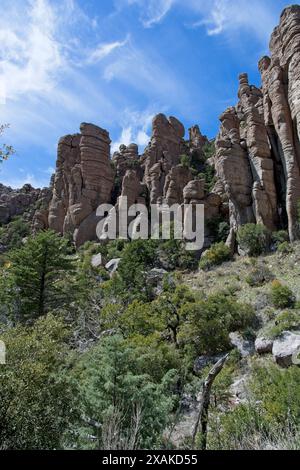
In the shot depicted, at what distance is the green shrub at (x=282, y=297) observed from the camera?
826 inches

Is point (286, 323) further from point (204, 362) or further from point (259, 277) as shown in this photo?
point (259, 277)

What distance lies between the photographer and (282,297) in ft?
69.0

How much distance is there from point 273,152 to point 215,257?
1379cm

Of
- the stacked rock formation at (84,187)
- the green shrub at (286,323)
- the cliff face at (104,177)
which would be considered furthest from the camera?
the stacked rock formation at (84,187)

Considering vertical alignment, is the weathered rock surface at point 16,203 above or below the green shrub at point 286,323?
above

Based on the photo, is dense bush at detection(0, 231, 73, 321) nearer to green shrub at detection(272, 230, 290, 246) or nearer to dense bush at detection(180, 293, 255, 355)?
dense bush at detection(180, 293, 255, 355)

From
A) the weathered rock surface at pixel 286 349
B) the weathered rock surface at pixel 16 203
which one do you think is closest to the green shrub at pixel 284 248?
the weathered rock surface at pixel 286 349

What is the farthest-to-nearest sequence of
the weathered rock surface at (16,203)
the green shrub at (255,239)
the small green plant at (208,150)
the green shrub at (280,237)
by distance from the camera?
the weathered rock surface at (16,203) < the small green plant at (208,150) < the green shrub at (255,239) < the green shrub at (280,237)

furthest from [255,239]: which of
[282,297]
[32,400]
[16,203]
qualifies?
[16,203]

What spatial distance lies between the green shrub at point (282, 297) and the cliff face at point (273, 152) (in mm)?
12194

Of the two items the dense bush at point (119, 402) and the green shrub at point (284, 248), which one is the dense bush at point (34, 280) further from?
the green shrub at point (284, 248)

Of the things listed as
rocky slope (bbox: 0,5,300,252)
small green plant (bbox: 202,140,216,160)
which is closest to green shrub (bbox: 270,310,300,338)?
rocky slope (bbox: 0,5,300,252)

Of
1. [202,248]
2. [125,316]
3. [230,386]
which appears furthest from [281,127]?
[230,386]

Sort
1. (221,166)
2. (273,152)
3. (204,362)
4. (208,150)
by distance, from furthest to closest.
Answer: (208,150), (273,152), (221,166), (204,362)
